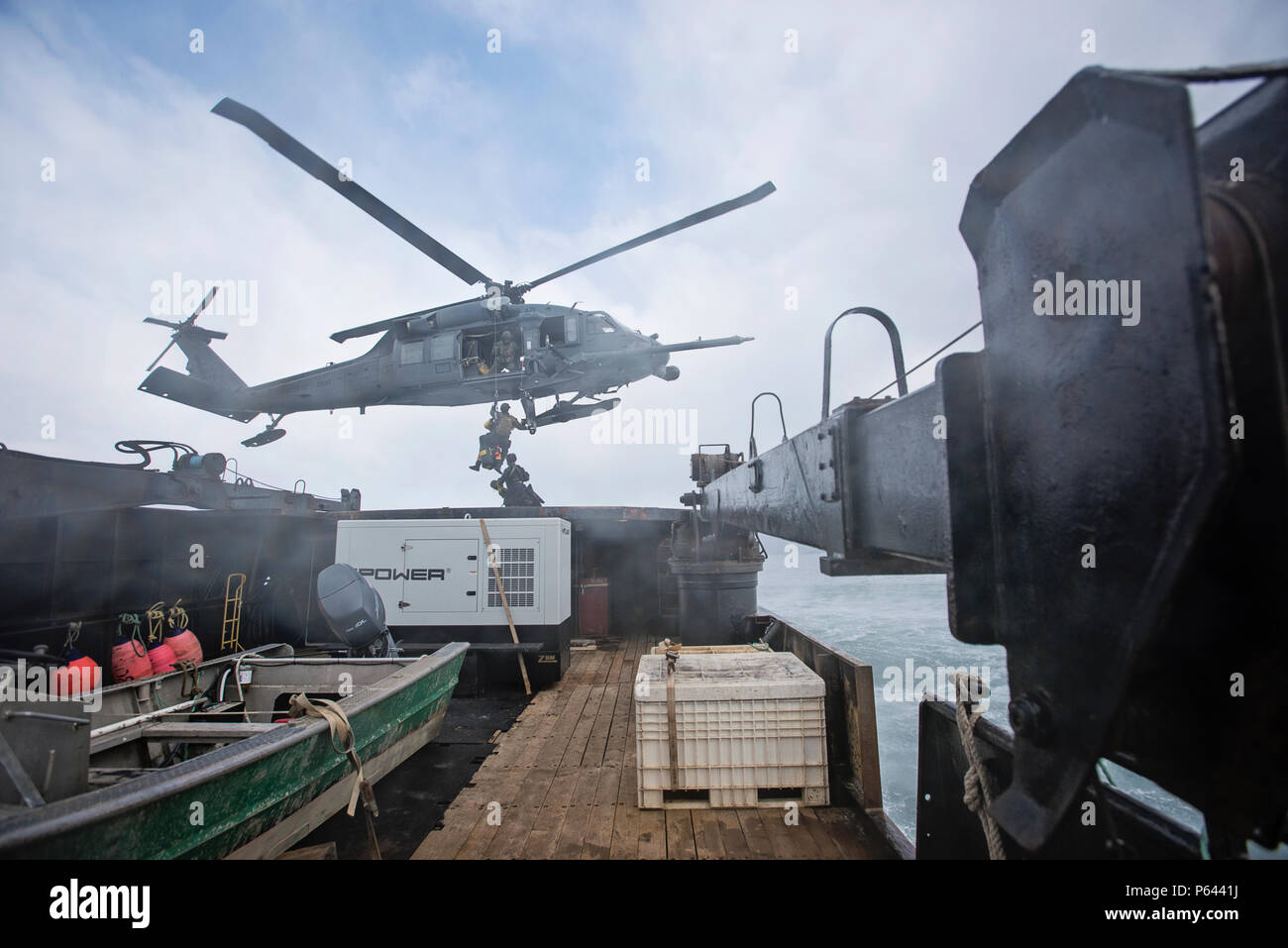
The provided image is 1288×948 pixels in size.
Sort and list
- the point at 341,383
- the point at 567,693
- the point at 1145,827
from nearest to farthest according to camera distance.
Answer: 1. the point at 1145,827
2. the point at 567,693
3. the point at 341,383

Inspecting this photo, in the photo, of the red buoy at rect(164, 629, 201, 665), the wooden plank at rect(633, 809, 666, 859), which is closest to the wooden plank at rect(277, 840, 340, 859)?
the wooden plank at rect(633, 809, 666, 859)

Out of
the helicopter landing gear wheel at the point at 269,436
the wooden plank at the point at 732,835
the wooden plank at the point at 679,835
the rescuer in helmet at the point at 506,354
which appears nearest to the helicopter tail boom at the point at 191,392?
the helicopter landing gear wheel at the point at 269,436

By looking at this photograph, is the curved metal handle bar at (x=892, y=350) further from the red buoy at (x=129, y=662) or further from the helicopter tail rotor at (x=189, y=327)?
Result: the helicopter tail rotor at (x=189, y=327)

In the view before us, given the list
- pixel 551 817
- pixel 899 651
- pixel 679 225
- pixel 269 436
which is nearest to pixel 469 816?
pixel 551 817

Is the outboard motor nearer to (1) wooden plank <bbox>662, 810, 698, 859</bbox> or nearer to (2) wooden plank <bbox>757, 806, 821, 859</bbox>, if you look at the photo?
(1) wooden plank <bbox>662, 810, 698, 859</bbox>

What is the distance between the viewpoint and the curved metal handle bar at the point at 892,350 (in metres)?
1.76

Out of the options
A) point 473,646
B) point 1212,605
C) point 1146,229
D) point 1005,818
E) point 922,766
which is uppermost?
point 1146,229

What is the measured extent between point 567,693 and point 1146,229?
6.90 meters

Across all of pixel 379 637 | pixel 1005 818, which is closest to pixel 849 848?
pixel 1005 818

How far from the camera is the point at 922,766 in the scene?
2525 mm

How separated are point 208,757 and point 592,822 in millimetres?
2274

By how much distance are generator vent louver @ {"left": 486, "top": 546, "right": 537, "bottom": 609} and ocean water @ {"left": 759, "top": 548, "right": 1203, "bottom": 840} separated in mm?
3517

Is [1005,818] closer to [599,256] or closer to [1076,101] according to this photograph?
[1076,101]

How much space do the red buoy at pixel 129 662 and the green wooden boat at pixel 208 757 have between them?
3.28m
